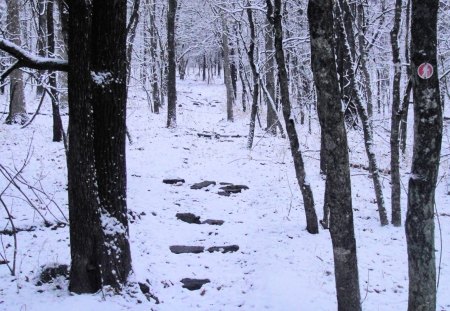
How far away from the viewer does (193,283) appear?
19.4 ft

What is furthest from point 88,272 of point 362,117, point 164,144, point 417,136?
point 164,144

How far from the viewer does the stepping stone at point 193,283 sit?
5848mm

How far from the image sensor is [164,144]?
14.5 metres

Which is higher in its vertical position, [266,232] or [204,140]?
[204,140]

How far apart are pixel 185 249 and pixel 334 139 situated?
3.91m

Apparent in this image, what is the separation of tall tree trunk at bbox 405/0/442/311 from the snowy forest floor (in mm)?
1484

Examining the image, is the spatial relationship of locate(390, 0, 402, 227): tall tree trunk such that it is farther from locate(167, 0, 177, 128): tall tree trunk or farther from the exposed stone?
locate(167, 0, 177, 128): tall tree trunk

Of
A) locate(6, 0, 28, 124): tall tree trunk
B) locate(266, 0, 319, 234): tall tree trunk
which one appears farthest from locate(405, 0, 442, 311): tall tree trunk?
locate(6, 0, 28, 124): tall tree trunk

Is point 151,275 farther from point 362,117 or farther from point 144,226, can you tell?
point 362,117

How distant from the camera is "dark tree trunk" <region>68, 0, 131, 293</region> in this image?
4.56 m

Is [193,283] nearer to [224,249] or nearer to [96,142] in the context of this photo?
[224,249]

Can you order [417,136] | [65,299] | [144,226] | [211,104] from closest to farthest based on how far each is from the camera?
[417,136] → [65,299] → [144,226] → [211,104]

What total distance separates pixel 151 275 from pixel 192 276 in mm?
681

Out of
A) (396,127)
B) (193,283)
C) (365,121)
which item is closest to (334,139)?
(193,283)
